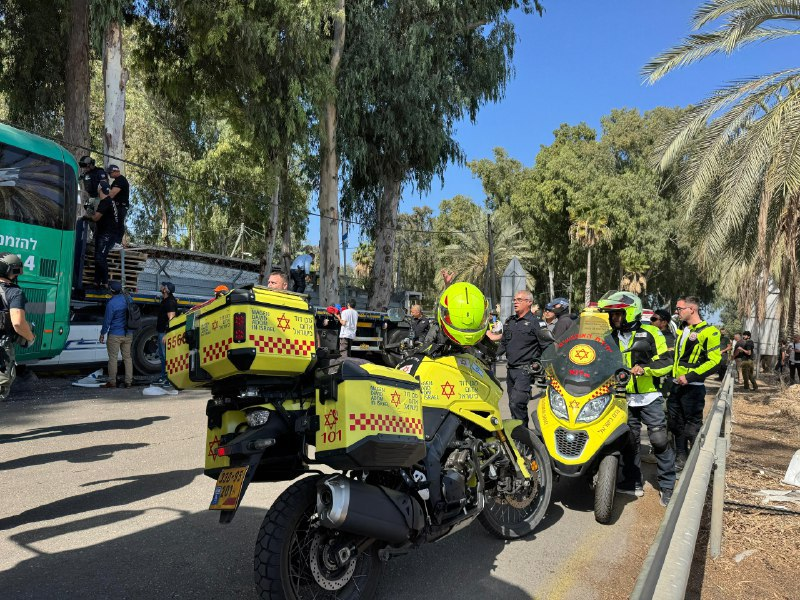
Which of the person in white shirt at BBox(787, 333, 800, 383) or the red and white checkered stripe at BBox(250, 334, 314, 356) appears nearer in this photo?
the red and white checkered stripe at BBox(250, 334, 314, 356)

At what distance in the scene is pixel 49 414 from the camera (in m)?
8.20

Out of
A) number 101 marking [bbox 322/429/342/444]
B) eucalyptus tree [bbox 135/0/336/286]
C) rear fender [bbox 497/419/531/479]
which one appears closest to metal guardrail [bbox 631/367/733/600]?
rear fender [bbox 497/419/531/479]

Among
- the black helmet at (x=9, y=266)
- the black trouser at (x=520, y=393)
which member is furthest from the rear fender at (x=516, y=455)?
the black helmet at (x=9, y=266)

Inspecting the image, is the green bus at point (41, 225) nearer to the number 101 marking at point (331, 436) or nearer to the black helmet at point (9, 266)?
the black helmet at point (9, 266)

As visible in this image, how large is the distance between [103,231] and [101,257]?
1.45 ft

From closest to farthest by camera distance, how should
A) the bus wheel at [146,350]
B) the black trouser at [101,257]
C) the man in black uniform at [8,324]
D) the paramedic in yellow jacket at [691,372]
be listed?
the man in black uniform at [8,324] → the paramedic in yellow jacket at [691,372] → the black trouser at [101,257] → the bus wheel at [146,350]

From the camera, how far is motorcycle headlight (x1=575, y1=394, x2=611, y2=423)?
5.06 meters

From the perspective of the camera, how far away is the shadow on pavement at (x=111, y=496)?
451 cm

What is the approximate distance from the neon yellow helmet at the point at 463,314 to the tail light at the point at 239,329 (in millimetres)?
1565

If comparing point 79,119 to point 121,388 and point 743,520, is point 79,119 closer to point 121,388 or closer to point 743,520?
point 121,388

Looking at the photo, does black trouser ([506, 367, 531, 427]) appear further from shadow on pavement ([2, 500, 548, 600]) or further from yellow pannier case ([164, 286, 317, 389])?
yellow pannier case ([164, 286, 317, 389])

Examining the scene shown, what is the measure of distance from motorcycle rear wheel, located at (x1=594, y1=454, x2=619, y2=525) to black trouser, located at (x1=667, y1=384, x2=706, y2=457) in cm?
186

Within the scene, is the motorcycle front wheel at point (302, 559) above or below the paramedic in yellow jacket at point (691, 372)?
below

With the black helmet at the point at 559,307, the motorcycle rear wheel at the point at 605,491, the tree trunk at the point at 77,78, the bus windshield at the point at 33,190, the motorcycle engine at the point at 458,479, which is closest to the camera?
the motorcycle engine at the point at 458,479
